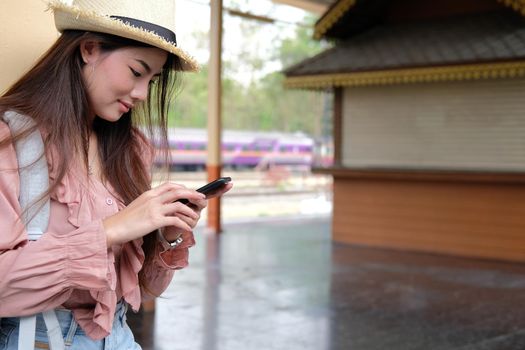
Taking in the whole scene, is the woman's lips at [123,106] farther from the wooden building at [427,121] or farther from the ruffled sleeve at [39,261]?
the wooden building at [427,121]

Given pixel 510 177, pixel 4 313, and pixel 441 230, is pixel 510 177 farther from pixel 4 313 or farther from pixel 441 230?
pixel 4 313

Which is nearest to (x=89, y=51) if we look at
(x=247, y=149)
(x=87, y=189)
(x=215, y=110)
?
(x=87, y=189)

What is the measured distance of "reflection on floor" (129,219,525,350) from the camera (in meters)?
4.40

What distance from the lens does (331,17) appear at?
28.9 feet

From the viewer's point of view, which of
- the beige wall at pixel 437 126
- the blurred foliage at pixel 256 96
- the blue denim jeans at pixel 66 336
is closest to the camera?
the blue denim jeans at pixel 66 336

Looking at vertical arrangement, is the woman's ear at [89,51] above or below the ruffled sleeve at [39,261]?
above

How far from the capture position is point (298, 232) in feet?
34.9

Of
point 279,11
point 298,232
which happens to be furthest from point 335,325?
point 279,11

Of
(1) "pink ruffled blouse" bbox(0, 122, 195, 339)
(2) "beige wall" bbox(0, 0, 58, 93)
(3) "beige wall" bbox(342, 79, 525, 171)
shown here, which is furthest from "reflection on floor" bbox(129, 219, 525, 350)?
(1) "pink ruffled blouse" bbox(0, 122, 195, 339)

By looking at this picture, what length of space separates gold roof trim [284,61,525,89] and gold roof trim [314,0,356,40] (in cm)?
71

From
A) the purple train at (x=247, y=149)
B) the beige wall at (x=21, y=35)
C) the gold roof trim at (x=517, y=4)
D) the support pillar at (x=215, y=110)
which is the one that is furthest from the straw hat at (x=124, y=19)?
the purple train at (x=247, y=149)

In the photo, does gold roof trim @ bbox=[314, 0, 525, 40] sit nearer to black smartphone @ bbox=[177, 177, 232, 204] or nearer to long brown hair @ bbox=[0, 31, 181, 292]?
long brown hair @ bbox=[0, 31, 181, 292]

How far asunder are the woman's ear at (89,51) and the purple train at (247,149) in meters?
27.3

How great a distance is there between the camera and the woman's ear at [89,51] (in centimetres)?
124
